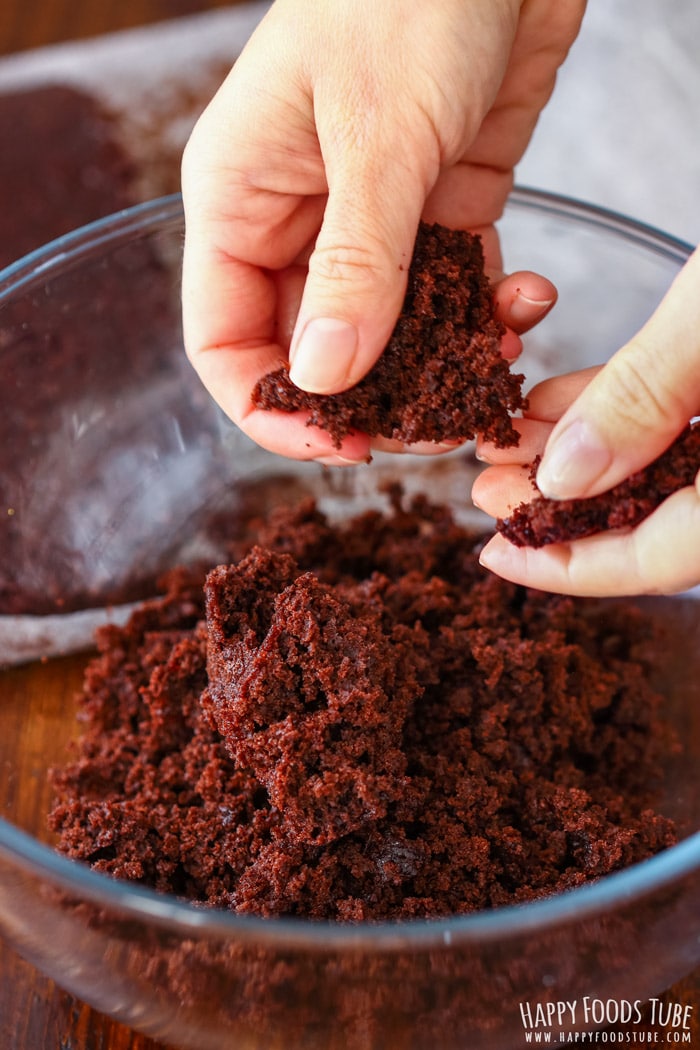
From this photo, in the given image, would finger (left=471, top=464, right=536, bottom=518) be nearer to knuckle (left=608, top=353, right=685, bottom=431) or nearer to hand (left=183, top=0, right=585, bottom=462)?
hand (left=183, top=0, right=585, bottom=462)

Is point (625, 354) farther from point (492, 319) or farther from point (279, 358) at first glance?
point (279, 358)

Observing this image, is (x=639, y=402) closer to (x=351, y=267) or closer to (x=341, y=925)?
(x=351, y=267)

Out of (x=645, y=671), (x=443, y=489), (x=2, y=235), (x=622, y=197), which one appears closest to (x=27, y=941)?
(x=645, y=671)

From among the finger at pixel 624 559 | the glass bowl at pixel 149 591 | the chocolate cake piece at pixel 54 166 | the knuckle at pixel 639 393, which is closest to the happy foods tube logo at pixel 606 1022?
the glass bowl at pixel 149 591

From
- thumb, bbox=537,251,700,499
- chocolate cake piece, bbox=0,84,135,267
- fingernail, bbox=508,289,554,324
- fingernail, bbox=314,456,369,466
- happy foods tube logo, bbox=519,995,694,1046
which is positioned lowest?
happy foods tube logo, bbox=519,995,694,1046

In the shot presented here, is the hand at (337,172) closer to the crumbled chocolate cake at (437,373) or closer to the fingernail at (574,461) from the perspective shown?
the crumbled chocolate cake at (437,373)

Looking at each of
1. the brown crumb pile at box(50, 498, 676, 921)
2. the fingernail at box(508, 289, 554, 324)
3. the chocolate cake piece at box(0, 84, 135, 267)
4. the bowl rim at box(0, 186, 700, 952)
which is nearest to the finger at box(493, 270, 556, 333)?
the fingernail at box(508, 289, 554, 324)

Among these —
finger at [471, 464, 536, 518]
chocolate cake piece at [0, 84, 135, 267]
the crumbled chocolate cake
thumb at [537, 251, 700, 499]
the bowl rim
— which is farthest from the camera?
chocolate cake piece at [0, 84, 135, 267]

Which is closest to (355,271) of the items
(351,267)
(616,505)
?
(351,267)
